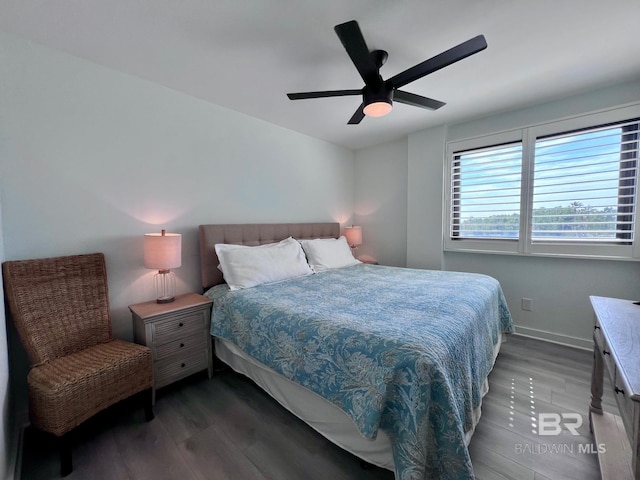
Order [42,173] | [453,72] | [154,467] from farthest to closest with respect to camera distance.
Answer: [453,72]
[42,173]
[154,467]

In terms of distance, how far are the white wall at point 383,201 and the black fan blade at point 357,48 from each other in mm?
2224

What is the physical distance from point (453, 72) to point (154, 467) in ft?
11.0

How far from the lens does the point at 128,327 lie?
2.12 meters

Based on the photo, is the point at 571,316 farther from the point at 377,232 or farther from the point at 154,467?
the point at 154,467

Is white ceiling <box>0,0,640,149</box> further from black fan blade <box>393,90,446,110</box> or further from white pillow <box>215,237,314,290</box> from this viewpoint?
white pillow <box>215,237,314,290</box>

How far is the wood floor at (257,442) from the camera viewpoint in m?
1.32

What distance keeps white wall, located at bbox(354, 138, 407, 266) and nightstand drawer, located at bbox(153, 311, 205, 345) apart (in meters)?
2.85

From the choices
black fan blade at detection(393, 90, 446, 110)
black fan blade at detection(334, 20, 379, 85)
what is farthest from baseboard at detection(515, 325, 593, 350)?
black fan blade at detection(334, 20, 379, 85)

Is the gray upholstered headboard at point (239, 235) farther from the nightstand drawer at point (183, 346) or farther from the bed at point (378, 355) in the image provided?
the nightstand drawer at point (183, 346)

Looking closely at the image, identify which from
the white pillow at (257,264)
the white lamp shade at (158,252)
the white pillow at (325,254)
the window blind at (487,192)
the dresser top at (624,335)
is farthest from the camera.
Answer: the white pillow at (325,254)

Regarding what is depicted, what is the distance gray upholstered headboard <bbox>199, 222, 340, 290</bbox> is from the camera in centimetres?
246

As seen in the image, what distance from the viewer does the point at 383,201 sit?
404cm

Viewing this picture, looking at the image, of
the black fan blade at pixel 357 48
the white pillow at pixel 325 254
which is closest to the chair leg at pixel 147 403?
the white pillow at pixel 325 254

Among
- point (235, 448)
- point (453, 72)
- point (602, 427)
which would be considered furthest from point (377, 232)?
point (235, 448)
